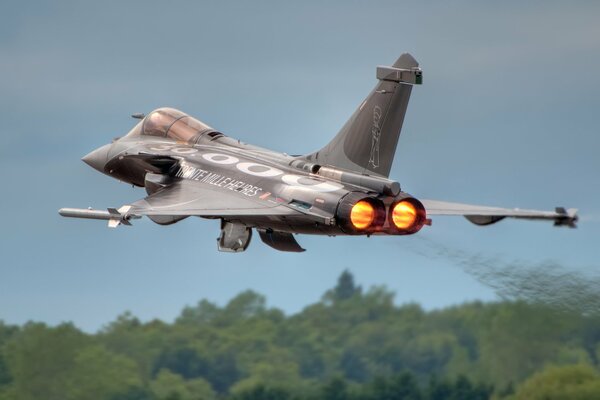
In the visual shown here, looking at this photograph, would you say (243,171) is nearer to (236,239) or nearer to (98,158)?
(236,239)

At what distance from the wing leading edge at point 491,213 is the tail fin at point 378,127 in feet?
4.27

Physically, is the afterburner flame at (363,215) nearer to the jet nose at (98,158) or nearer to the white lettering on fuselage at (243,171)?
the white lettering on fuselage at (243,171)

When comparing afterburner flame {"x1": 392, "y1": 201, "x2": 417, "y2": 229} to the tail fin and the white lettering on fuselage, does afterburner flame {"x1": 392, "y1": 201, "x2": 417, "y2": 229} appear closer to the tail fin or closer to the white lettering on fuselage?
the white lettering on fuselage

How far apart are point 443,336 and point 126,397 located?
8.09 meters

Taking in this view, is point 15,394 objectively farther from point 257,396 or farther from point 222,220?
point 222,220

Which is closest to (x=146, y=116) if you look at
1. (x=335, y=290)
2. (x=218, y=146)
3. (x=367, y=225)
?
(x=218, y=146)

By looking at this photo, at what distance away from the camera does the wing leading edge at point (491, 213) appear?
42.2m

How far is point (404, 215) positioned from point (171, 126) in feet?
26.7

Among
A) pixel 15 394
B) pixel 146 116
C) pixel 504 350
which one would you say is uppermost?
pixel 146 116

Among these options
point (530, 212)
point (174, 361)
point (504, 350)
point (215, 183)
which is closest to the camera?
point (530, 212)

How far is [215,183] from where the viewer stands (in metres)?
46.1

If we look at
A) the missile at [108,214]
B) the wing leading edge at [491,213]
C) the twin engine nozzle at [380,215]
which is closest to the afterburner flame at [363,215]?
the twin engine nozzle at [380,215]

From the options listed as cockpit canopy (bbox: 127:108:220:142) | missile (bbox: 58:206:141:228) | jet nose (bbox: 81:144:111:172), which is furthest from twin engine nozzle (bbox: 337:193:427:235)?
jet nose (bbox: 81:144:111:172)

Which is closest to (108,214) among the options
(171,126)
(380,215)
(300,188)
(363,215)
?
(300,188)
